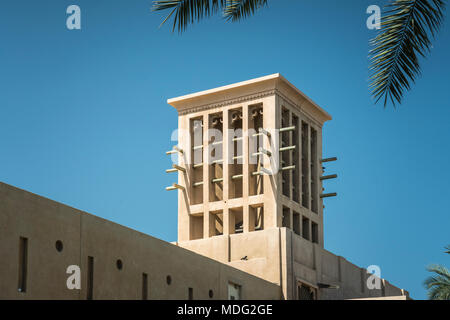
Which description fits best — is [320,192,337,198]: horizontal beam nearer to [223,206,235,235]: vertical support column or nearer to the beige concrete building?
the beige concrete building

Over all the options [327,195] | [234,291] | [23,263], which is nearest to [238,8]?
[23,263]

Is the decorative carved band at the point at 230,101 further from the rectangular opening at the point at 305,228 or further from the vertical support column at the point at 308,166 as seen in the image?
the rectangular opening at the point at 305,228

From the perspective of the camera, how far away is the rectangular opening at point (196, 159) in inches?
1409

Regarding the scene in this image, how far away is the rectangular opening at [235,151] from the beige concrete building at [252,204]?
4 cm

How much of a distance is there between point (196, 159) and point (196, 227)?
2.84 m

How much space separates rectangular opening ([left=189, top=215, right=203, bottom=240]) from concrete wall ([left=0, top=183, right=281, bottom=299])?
23.5 ft

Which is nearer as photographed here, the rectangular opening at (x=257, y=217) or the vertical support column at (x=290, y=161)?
the rectangular opening at (x=257, y=217)

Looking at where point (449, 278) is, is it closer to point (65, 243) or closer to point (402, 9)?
point (65, 243)

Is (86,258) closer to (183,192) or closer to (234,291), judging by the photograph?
(234,291)

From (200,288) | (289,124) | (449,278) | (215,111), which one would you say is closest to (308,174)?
(289,124)

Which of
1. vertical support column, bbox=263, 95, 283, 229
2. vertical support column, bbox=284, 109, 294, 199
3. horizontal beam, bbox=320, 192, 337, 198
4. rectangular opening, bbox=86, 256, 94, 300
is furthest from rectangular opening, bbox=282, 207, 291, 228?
rectangular opening, bbox=86, 256, 94, 300

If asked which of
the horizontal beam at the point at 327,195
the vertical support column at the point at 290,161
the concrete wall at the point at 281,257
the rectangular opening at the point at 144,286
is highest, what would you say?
the vertical support column at the point at 290,161

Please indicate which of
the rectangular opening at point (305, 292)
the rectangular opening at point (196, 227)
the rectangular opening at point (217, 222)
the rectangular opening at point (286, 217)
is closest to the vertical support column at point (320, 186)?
the rectangular opening at point (286, 217)

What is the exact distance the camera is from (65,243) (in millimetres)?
20797
